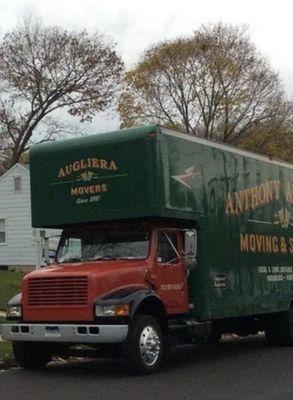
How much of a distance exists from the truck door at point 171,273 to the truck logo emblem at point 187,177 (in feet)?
2.54

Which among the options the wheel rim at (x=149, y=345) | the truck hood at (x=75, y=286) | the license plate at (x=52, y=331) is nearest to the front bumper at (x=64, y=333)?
the license plate at (x=52, y=331)

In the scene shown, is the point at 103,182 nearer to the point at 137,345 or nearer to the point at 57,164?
the point at 57,164

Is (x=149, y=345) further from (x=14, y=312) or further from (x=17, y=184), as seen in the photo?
(x=17, y=184)

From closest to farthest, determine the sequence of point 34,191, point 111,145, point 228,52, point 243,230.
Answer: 1. point 111,145
2. point 34,191
3. point 243,230
4. point 228,52

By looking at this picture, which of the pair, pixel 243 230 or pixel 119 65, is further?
pixel 119 65

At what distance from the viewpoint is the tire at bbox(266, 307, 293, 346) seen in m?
14.3

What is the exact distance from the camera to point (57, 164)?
11.6 metres

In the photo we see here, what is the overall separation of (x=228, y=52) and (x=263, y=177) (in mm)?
30748

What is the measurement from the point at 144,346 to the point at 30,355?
1.99 meters

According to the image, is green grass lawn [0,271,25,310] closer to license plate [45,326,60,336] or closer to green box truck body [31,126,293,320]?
green box truck body [31,126,293,320]

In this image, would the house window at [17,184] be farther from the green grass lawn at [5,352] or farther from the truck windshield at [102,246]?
the truck windshield at [102,246]

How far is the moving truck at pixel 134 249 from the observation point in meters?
10.2

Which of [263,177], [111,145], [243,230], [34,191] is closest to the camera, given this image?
[111,145]

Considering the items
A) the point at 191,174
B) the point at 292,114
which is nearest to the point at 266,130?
the point at 292,114
